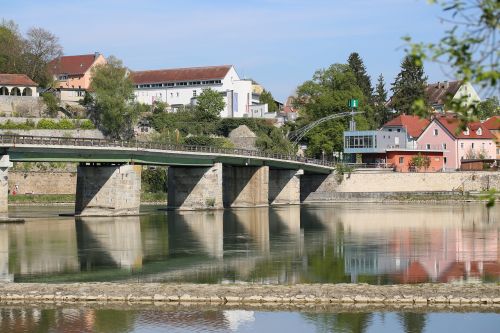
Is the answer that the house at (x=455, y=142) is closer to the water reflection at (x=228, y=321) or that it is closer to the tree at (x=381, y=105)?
the tree at (x=381, y=105)

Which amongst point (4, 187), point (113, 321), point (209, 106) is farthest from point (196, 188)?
point (113, 321)

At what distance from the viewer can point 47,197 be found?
102 meters

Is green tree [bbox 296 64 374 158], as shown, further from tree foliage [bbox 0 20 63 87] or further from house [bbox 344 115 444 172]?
tree foliage [bbox 0 20 63 87]

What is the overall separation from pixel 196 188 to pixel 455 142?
4443 centimetres

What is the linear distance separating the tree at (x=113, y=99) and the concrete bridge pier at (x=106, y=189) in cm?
3890

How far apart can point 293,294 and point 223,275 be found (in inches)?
335

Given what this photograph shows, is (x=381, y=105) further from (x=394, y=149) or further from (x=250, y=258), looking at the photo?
(x=250, y=258)

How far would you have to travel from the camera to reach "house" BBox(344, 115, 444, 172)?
115500 mm

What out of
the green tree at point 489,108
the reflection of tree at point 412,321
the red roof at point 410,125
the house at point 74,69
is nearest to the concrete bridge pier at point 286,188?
the red roof at point 410,125

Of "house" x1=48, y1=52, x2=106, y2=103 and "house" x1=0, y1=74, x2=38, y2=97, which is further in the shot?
"house" x1=48, y1=52, x2=106, y2=103

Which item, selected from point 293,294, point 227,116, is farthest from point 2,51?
point 293,294

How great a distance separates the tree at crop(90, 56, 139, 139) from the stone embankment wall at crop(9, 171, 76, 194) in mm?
13069

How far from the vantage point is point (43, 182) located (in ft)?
340

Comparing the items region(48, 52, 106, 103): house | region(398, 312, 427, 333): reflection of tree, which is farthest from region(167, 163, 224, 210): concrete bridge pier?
region(398, 312, 427, 333): reflection of tree
